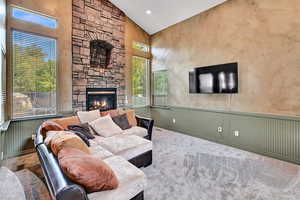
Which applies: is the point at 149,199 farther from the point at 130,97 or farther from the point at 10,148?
the point at 130,97

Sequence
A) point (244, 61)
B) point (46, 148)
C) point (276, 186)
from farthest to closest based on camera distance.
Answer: point (244, 61), point (276, 186), point (46, 148)

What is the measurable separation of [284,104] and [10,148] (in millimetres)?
5852

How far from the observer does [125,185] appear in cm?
150

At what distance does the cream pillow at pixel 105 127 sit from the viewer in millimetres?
3195

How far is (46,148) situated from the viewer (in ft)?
5.53

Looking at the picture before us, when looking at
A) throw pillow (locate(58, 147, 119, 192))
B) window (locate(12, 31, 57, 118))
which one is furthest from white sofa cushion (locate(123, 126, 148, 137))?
window (locate(12, 31, 57, 118))

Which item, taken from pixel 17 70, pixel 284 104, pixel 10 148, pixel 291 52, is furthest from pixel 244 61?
pixel 10 148

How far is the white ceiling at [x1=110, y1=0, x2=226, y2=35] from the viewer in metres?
4.12

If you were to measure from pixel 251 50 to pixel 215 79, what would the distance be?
0.99m

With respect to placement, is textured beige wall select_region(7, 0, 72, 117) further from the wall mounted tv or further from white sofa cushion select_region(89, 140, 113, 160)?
the wall mounted tv

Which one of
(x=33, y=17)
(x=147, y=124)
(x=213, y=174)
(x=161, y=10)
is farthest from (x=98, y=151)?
(x=161, y=10)

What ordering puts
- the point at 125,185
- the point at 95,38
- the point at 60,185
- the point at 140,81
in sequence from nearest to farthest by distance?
the point at 60,185, the point at 125,185, the point at 95,38, the point at 140,81

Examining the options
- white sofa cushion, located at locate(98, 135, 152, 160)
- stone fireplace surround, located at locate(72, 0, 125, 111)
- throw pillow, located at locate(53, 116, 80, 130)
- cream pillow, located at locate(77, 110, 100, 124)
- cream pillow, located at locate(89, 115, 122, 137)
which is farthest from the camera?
stone fireplace surround, located at locate(72, 0, 125, 111)

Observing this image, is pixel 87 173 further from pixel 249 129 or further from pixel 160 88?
pixel 160 88
